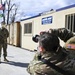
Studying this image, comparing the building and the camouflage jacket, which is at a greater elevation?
the building

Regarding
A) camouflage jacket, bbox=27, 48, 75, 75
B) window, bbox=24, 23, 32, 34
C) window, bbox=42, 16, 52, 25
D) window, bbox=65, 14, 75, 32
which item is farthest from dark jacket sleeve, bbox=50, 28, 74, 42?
window, bbox=24, 23, 32, 34

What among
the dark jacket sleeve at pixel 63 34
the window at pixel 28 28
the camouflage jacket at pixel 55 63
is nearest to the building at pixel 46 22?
the window at pixel 28 28

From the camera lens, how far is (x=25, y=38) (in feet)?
71.4

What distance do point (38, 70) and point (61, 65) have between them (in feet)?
0.66

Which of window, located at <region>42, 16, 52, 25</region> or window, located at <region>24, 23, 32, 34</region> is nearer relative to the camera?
window, located at <region>42, 16, 52, 25</region>

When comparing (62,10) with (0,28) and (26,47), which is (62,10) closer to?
(0,28)

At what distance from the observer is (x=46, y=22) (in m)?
17.0

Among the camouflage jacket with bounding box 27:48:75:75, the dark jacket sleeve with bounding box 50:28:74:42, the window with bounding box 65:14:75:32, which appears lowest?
the camouflage jacket with bounding box 27:48:75:75

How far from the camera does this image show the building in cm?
1395

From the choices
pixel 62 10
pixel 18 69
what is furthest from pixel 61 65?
pixel 62 10

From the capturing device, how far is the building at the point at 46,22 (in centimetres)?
1395

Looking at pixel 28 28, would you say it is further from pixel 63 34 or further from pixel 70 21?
pixel 63 34

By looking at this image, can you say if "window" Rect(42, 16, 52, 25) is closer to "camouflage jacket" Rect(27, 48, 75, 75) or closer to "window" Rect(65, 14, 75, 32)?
"window" Rect(65, 14, 75, 32)

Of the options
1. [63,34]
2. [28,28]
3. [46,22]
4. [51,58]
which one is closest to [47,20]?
[46,22]
